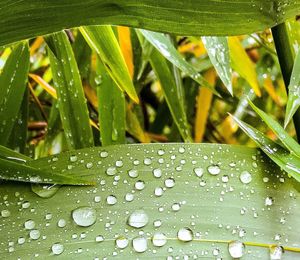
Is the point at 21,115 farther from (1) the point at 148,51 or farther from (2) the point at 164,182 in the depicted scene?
(2) the point at 164,182

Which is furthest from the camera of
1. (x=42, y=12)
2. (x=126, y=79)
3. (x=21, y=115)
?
(x=21, y=115)

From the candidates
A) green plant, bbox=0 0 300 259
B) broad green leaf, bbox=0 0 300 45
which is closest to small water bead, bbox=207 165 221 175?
green plant, bbox=0 0 300 259

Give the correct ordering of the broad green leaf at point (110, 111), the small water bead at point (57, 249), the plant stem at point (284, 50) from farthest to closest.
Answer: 1. the broad green leaf at point (110, 111)
2. the plant stem at point (284, 50)
3. the small water bead at point (57, 249)

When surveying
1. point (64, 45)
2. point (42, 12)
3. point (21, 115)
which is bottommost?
point (21, 115)

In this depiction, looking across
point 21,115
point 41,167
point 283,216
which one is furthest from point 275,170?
point 21,115

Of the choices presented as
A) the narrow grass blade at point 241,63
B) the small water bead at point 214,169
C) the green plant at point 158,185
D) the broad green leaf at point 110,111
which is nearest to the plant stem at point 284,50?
the green plant at point 158,185

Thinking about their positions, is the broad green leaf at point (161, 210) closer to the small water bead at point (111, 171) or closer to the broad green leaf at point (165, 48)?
the small water bead at point (111, 171)
